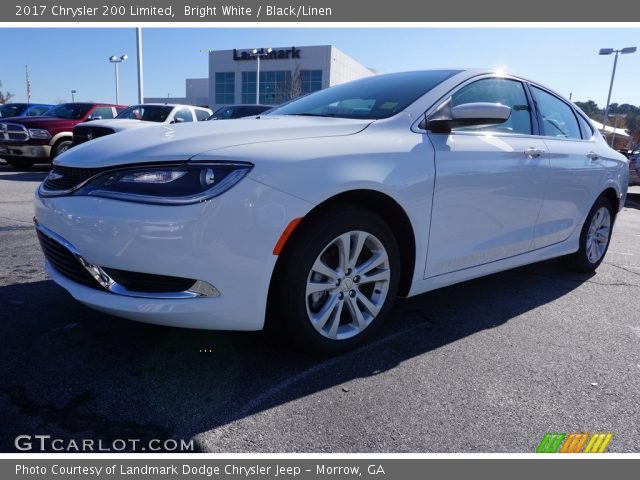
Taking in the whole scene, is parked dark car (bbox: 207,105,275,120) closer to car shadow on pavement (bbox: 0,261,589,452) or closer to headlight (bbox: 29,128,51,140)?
headlight (bbox: 29,128,51,140)

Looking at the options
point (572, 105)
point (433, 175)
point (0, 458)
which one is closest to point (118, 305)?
point (0, 458)

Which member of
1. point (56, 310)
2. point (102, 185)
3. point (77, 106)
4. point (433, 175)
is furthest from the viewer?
point (77, 106)

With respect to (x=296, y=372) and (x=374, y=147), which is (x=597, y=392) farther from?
(x=374, y=147)

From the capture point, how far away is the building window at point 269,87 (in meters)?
46.6

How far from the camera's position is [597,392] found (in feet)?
7.89

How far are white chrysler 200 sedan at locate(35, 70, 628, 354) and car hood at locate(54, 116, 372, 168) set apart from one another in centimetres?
1

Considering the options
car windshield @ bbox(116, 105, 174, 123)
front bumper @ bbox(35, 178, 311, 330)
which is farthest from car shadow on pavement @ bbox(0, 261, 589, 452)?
car windshield @ bbox(116, 105, 174, 123)

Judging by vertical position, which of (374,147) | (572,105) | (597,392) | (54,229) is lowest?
(597,392)

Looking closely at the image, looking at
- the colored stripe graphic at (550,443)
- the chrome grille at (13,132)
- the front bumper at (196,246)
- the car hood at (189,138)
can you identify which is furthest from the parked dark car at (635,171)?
the chrome grille at (13,132)

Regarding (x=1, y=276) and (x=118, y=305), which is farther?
(x=1, y=276)

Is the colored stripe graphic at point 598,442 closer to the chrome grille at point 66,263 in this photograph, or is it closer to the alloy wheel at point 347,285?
the alloy wheel at point 347,285

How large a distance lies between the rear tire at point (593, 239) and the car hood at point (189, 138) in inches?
105

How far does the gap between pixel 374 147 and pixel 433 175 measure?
0.40m

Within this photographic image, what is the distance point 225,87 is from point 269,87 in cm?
619
